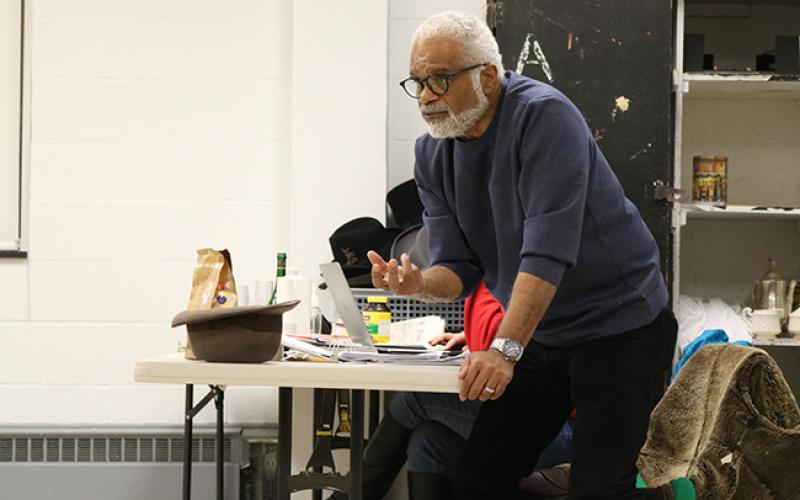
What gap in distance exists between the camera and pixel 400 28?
13.7ft

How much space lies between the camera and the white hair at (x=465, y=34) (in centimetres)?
217

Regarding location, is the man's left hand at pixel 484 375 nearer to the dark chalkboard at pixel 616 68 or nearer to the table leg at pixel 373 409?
the table leg at pixel 373 409

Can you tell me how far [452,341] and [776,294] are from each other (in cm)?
181

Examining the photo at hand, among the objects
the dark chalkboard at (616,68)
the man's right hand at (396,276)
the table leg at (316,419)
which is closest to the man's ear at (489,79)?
the man's right hand at (396,276)

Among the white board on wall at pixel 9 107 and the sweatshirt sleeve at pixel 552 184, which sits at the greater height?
the white board on wall at pixel 9 107

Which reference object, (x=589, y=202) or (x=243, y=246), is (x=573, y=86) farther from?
(x=589, y=202)

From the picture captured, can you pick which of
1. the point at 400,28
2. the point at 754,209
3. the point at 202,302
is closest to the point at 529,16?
the point at 400,28

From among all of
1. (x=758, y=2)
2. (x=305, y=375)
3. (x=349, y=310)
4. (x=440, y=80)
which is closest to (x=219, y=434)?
(x=349, y=310)

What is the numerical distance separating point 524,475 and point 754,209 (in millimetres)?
1779

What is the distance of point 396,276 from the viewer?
2.22m

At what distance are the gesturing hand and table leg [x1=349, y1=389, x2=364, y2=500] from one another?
41cm

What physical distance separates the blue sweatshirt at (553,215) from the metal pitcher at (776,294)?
1837 millimetres

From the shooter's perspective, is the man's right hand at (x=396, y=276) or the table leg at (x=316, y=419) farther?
the table leg at (x=316, y=419)

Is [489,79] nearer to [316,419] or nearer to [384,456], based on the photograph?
[384,456]
